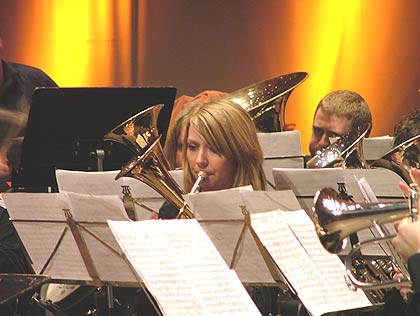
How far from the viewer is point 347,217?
226 centimetres

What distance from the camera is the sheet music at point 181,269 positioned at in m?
2.36

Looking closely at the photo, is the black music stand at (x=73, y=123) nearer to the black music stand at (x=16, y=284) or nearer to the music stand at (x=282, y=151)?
the music stand at (x=282, y=151)

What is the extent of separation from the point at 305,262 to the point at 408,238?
21.1 inches

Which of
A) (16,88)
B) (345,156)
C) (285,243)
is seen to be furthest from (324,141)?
(285,243)

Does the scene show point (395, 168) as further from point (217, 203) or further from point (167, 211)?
point (167, 211)

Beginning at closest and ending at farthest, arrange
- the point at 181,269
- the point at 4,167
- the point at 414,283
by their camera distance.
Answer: the point at 414,283, the point at 181,269, the point at 4,167

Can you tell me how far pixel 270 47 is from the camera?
627cm

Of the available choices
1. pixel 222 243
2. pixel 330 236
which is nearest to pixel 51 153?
pixel 222 243

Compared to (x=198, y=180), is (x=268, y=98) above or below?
above

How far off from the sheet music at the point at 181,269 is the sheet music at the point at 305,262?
0.64ft

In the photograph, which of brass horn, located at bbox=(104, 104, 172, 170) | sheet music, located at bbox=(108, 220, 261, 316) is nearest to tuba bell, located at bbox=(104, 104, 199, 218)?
brass horn, located at bbox=(104, 104, 172, 170)

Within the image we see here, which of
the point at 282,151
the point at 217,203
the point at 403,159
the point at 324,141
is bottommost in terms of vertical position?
the point at 324,141

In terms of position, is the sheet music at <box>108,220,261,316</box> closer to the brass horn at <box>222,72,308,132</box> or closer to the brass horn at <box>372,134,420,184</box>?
the brass horn at <box>372,134,420,184</box>

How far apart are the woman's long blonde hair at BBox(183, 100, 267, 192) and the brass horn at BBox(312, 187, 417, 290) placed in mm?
1114
